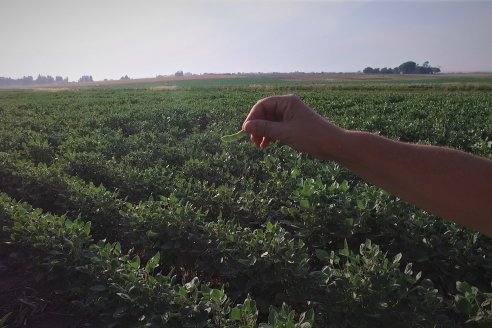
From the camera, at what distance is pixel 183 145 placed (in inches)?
316

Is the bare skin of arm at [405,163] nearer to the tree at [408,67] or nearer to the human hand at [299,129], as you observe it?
the human hand at [299,129]

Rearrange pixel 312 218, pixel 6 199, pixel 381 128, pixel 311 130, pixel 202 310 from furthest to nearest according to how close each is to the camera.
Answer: pixel 381 128
pixel 6 199
pixel 312 218
pixel 202 310
pixel 311 130

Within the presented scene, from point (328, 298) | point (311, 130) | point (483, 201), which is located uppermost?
point (311, 130)

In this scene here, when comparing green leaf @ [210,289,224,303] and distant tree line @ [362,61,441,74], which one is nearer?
green leaf @ [210,289,224,303]

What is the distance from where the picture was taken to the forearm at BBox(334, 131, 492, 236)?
1.43 meters

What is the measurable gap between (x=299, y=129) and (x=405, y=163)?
1.49 feet

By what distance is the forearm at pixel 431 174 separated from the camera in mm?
1429

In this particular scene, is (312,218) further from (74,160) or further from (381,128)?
(381,128)

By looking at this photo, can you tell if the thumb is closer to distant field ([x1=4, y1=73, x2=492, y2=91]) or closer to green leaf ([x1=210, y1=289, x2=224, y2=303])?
green leaf ([x1=210, y1=289, x2=224, y2=303])

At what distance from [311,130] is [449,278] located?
92.2 inches

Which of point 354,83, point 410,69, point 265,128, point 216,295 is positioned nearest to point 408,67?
point 410,69

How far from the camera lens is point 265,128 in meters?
1.77

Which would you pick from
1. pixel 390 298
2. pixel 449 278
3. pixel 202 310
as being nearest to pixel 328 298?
pixel 390 298

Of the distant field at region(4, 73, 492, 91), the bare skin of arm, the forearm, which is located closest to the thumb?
the bare skin of arm
